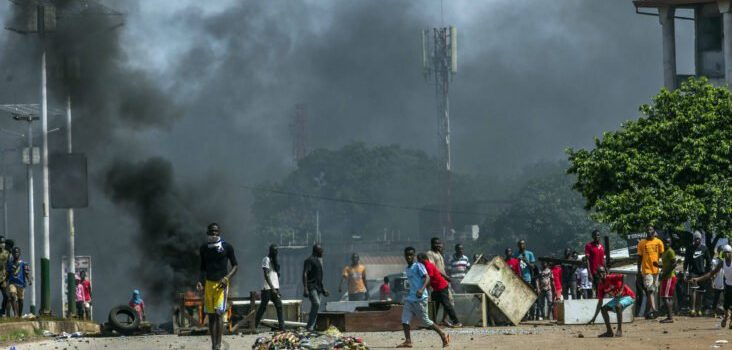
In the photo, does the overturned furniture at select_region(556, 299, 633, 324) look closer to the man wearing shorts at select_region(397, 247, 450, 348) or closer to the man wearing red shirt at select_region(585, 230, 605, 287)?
the man wearing red shirt at select_region(585, 230, 605, 287)

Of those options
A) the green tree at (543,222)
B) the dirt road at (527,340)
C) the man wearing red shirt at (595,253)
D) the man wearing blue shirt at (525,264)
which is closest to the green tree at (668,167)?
the man wearing blue shirt at (525,264)

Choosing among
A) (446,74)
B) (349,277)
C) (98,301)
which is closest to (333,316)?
(349,277)

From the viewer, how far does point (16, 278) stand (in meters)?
27.3

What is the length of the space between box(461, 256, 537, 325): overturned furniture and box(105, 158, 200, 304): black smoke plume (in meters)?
22.1

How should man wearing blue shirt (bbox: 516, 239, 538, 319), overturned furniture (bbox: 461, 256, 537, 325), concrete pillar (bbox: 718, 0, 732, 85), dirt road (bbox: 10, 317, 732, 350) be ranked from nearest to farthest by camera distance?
dirt road (bbox: 10, 317, 732, 350), overturned furniture (bbox: 461, 256, 537, 325), man wearing blue shirt (bbox: 516, 239, 538, 319), concrete pillar (bbox: 718, 0, 732, 85)

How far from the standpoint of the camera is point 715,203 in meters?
30.9

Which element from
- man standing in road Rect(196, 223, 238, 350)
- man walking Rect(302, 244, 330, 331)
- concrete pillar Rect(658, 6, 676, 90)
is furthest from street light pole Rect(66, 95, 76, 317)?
concrete pillar Rect(658, 6, 676, 90)

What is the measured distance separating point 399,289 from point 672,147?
30.8 feet

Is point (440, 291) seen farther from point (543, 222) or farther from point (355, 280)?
point (543, 222)

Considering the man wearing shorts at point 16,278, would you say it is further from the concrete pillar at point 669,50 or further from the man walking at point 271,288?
the concrete pillar at point 669,50

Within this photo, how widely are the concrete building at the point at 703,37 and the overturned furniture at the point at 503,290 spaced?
36695 millimetres

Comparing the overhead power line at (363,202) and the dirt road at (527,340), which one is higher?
the overhead power line at (363,202)

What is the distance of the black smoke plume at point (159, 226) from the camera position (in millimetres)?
47406

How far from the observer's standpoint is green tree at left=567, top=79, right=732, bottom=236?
31.1 m
